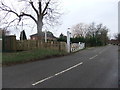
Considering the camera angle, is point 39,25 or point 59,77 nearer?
point 59,77

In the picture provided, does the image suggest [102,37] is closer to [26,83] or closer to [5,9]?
[5,9]

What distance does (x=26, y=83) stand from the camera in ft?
35.9

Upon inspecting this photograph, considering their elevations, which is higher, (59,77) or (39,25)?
(39,25)

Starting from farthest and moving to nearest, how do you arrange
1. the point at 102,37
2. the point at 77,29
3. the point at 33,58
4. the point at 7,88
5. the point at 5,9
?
the point at 77,29
the point at 102,37
the point at 5,9
the point at 33,58
the point at 7,88

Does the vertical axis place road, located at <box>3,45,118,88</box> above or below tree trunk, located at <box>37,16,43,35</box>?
below

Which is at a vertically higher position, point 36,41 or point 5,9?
point 5,9

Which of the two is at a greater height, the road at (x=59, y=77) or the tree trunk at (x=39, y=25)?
the tree trunk at (x=39, y=25)

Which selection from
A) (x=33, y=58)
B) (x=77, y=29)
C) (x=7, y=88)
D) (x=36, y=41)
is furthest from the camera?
(x=77, y=29)

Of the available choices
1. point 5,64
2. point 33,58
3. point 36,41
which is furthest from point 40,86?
point 36,41

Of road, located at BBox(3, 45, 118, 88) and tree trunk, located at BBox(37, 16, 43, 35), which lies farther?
tree trunk, located at BBox(37, 16, 43, 35)

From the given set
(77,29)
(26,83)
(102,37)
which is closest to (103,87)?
(26,83)

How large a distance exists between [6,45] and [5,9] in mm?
8342

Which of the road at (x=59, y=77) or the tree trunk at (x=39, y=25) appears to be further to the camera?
the tree trunk at (x=39, y=25)

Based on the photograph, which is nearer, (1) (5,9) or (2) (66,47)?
(1) (5,9)
